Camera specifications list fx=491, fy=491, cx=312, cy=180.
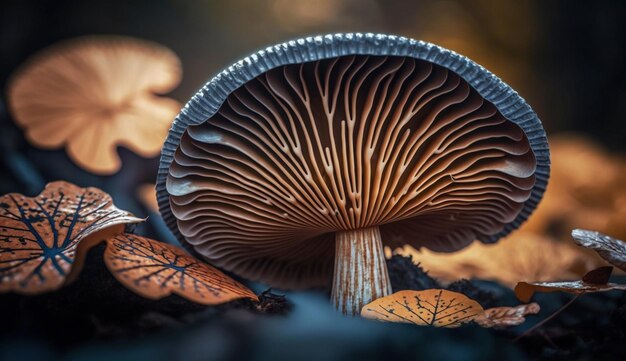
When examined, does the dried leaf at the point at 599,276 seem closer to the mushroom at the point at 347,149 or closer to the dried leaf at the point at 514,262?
the mushroom at the point at 347,149

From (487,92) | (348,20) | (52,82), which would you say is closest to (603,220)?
(487,92)

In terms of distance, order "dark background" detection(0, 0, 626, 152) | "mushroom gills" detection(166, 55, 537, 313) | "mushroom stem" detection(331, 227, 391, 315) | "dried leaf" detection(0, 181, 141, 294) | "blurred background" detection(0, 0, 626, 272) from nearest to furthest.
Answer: "dried leaf" detection(0, 181, 141, 294) < "mushroom gills" detection(166, 55, 537, 313) < "mushroom stem" detection(331, 227, 391, 315) < "blurred background" detection(0, 0, 626, 272) < "dark background" detection(0, 0, 626, 152)

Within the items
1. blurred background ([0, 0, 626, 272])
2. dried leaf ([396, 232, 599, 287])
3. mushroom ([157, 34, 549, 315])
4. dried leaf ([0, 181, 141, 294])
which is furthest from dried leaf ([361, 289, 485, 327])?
blurred background ([0, 0, 626, 272])

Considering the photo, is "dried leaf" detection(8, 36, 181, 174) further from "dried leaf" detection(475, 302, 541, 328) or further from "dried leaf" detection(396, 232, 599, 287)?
"dried leaf" detection(475, 302, 541, 328)

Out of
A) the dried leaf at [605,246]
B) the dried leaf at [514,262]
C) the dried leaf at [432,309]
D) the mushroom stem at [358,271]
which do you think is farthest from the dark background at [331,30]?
the dried leaf at [432,309]

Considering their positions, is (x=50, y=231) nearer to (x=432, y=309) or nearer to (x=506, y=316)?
(x=432, y=309)

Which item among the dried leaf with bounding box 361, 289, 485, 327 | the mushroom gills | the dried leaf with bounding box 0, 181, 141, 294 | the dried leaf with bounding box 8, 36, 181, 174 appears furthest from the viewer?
the dried leaf with bounding box 8, 36, 181, 174

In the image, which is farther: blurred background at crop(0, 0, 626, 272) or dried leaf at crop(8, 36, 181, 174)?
blurred background at crop(0, 0, 626, 272)

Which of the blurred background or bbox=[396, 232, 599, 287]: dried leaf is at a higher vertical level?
the blurred background
